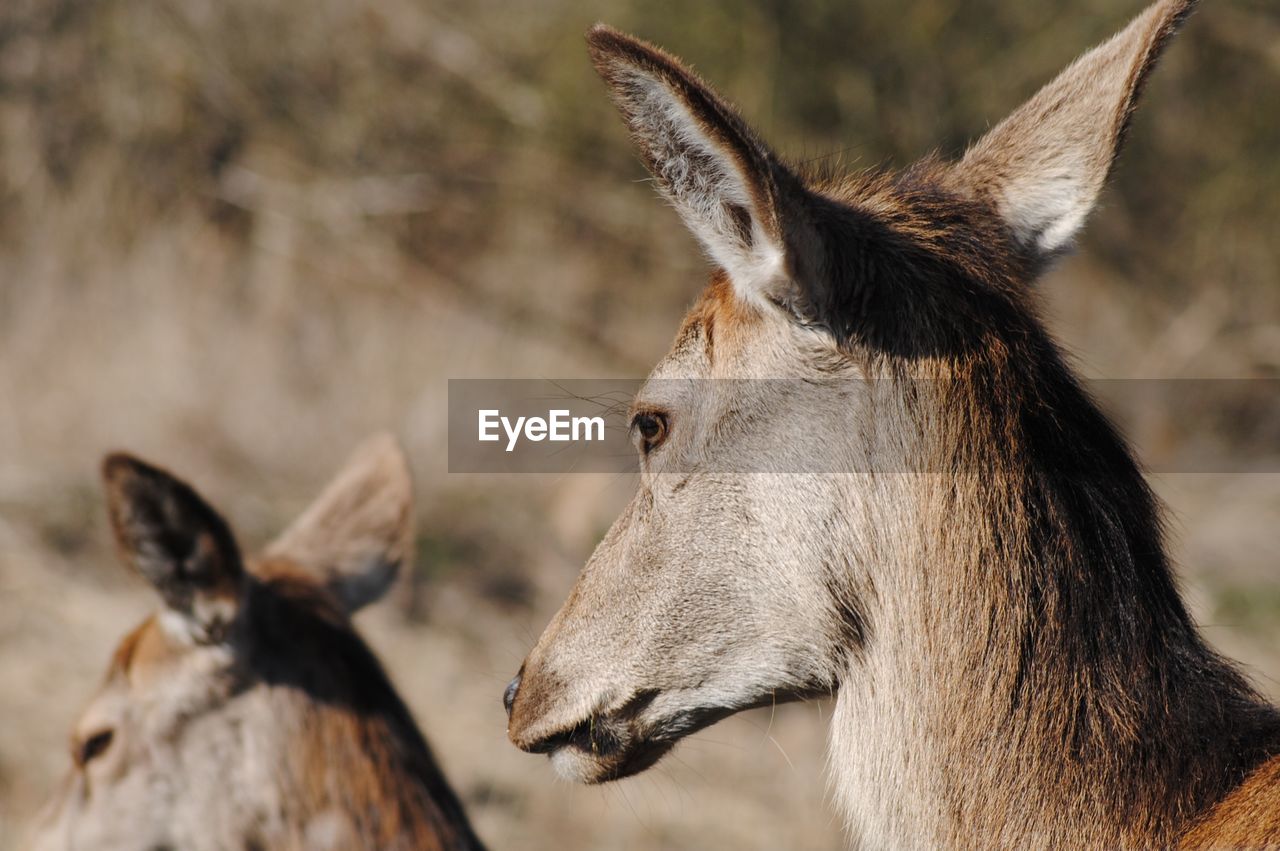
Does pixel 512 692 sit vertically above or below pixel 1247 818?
above

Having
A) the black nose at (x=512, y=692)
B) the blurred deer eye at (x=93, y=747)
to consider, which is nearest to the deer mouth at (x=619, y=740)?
the black nose at (x=512, y=692)

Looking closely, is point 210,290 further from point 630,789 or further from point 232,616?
point 232,616

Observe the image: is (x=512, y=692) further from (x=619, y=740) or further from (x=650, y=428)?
(x=650, y=428)

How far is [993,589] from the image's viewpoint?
2.61 m

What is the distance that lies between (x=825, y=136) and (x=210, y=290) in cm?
532

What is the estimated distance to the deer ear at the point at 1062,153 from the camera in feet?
10.1

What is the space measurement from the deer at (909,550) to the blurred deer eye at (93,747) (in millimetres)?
1712

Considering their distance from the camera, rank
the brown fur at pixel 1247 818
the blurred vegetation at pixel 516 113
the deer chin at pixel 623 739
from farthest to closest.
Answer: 1. the blurred vegetation at pixel 516 113
2. the deer chin at pixel 623 739
3. the brown fur at pixel 1247 818

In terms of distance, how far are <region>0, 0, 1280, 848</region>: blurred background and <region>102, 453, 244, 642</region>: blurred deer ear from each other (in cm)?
439

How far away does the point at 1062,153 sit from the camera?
3.14m

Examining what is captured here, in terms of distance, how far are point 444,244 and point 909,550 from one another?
10616 mm

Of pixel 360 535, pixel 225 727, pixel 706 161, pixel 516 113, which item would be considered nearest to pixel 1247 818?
pixel 706 161

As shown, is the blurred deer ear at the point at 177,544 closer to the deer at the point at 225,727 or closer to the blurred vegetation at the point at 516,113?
the deer at the point at 225,727

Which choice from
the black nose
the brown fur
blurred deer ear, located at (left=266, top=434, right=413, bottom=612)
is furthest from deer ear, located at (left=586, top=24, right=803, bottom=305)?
blurred deer ear, located at (left=266, top=434, right=413, bottom=612)
